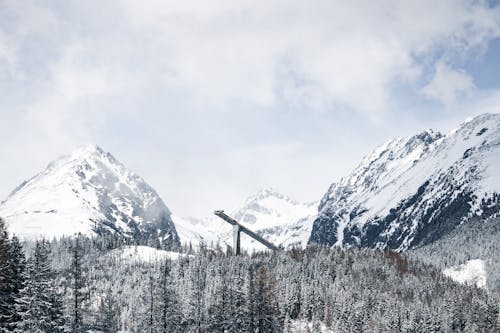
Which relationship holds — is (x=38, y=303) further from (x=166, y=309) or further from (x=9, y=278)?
(x=166, y=309)

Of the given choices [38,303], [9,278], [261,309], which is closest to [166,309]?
[261,309]

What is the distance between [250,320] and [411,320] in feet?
289

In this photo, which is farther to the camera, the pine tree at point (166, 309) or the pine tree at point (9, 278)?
the pine tree at point (166, 309)

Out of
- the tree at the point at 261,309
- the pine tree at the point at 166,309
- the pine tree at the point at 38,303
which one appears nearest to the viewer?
the pine tree at the point at 38,303

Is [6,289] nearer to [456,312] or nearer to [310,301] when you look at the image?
[310,301]

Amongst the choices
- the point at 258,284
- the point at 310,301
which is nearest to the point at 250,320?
the point at 258,284

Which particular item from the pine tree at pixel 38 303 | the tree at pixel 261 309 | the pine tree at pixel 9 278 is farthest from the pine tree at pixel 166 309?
the pine tree at pixel 9 278

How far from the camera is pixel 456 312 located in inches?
7274

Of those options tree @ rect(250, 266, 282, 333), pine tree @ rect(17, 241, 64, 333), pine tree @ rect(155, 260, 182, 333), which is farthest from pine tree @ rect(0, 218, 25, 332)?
tree @ rect(250, 266, 282, 333)

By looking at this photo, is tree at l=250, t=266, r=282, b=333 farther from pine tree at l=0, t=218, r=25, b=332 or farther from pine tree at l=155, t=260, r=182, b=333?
pine tree at l=0, t=218, r=25, b=332

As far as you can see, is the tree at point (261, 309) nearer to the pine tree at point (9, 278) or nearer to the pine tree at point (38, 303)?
the pine tree at point (38, 303)

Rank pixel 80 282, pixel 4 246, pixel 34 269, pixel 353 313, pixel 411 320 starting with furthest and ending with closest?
pixel 353 313 < pixel 411 320 < pixel 80 282 < pixel 34 269 < pixel 4 246

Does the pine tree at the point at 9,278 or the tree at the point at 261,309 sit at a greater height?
the pine tree at the point at 9,278

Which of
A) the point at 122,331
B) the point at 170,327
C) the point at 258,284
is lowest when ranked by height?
the point at 122,331
